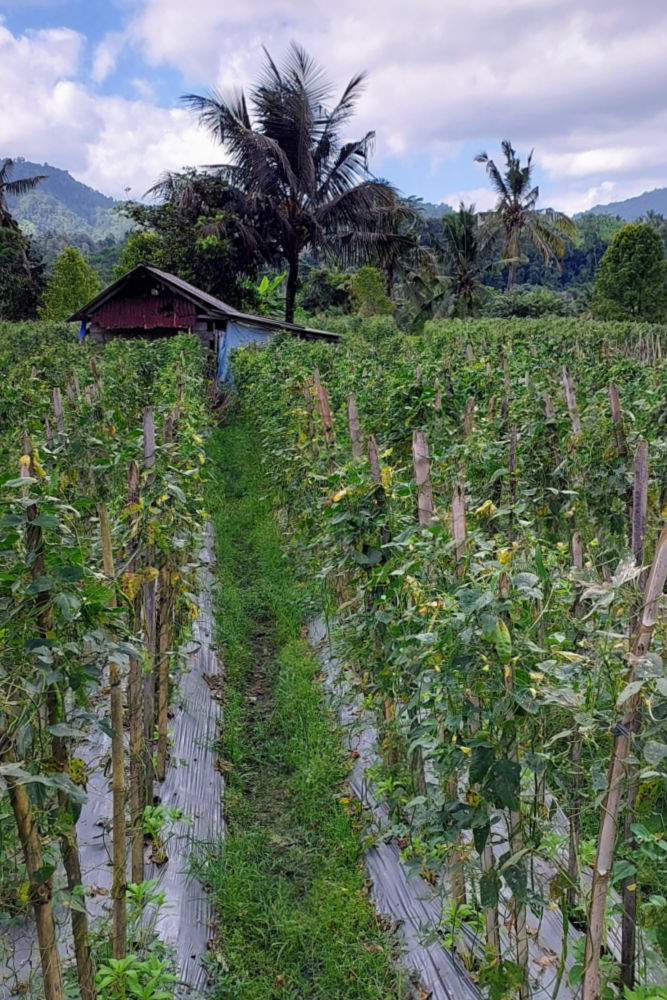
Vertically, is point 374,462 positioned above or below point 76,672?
above

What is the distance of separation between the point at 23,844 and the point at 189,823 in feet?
5.77

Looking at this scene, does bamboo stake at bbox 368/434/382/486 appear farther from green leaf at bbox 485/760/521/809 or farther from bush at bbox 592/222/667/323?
bush at bbox 592/222/667/323

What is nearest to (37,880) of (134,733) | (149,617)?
(134,733)

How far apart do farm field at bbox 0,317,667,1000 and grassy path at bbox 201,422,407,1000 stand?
0.04ft

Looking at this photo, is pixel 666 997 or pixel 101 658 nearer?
pixel 666 997

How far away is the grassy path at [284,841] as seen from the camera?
2.68m

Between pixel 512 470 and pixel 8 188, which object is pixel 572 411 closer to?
pixel 512 470

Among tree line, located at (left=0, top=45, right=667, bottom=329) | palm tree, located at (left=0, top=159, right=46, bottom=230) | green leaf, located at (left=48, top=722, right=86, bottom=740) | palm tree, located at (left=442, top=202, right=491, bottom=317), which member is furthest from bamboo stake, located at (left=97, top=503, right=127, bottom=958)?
palm tree, located at (left=0, top=159, right=46, bottom=230)

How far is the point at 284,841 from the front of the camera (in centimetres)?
343

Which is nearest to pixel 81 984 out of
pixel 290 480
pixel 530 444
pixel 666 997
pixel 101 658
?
pixel 101 658

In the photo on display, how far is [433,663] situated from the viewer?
212cm

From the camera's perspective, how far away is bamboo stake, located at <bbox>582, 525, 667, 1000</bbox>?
1.48 metres

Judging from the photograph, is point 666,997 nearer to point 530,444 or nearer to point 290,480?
point 530,444

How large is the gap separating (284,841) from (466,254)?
90.8 feet
